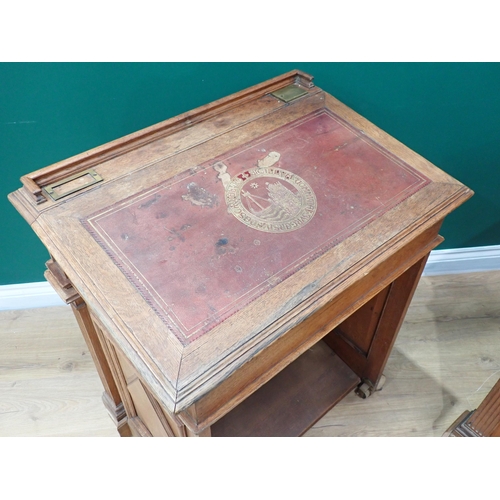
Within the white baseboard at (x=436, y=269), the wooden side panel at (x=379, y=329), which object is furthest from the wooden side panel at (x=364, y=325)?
the white baseboard at (x=436, y=269)

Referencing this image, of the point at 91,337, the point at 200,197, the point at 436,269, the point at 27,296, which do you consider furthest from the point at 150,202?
the point at 436,269

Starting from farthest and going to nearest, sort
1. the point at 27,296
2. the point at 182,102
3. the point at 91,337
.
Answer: the point at 27,296, the point at 182,102, the point at 91,337

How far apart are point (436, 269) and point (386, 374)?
548mm

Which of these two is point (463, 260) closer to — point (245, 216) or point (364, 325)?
point (364, 325)

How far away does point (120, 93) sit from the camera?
142 cm

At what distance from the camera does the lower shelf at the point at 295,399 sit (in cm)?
158

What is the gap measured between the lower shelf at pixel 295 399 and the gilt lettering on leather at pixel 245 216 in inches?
30.5

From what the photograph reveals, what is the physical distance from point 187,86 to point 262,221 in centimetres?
59

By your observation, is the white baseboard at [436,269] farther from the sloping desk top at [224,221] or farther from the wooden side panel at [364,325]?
the sloping desk top at [224,221]

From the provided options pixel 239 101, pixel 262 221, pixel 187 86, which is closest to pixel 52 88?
pixel 187 86

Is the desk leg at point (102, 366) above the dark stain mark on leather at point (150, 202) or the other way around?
the other way around

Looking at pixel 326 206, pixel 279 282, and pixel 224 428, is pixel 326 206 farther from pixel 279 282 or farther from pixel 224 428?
pixel 224 428

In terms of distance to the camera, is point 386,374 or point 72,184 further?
point 386,374

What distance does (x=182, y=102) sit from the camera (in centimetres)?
147
